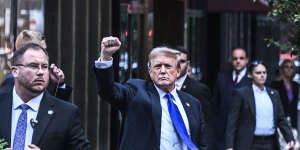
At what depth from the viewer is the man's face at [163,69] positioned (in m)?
6.44

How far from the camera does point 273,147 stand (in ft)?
33.3

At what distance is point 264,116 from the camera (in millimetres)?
10164

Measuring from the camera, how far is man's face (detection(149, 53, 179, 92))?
6.44m

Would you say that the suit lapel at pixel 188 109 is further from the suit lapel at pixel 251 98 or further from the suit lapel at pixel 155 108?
the suit lapel at pixel 251 98

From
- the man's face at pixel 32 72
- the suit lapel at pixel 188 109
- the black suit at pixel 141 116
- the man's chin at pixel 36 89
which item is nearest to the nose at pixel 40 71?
the man's face at pixel 32 72

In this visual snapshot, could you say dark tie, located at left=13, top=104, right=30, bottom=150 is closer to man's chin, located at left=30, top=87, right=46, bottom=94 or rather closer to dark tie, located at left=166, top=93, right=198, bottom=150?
man's chin, located at left=30, top=87, right=46, bottom=94

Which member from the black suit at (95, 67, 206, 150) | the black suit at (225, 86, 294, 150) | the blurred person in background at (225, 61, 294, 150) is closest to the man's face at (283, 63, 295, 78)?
the blurred person in background at (225, 61, 294, 150)

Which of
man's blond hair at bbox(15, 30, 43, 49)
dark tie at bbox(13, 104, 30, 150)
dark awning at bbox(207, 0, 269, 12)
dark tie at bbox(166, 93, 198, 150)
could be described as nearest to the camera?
dark tie at bbox(13, 104, 30, 150)

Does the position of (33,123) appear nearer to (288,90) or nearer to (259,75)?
(259,75)

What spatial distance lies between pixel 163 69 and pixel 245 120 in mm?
4066

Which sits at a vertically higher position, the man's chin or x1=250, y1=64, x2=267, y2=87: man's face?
the man's chin

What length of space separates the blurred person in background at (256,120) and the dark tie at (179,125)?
384 cm

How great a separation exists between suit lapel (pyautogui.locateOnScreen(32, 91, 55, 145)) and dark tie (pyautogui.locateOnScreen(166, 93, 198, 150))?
1.34 metres

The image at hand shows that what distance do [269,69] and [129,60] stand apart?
7.84 meters
